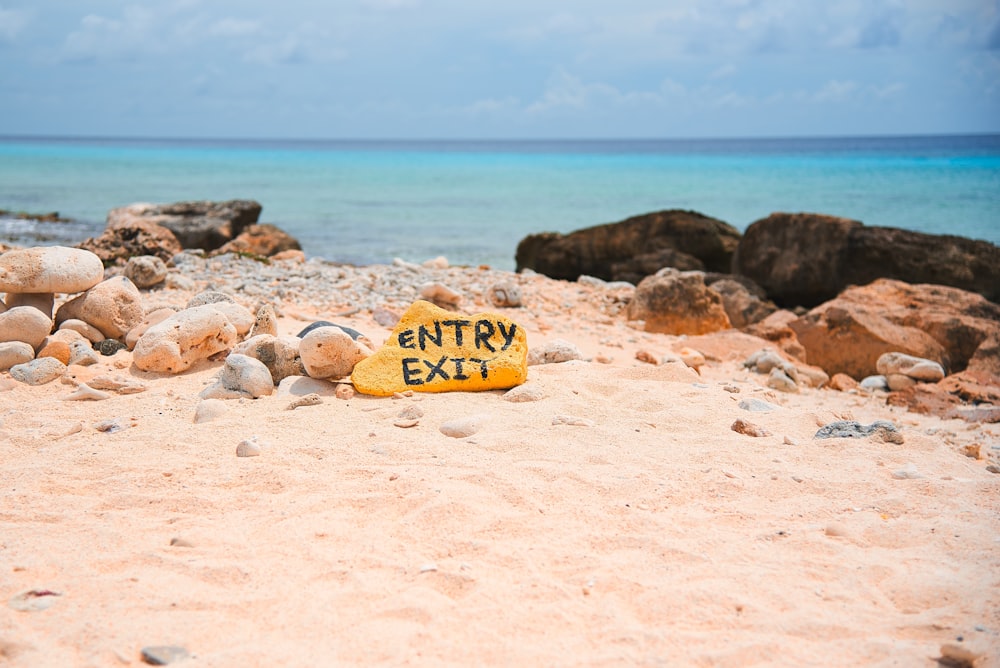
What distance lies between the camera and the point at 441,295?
7219mm

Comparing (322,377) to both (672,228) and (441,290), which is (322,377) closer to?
(441,290)

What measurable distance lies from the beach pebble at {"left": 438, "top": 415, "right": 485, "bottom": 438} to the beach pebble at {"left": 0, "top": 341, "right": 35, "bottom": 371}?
9.08 ft

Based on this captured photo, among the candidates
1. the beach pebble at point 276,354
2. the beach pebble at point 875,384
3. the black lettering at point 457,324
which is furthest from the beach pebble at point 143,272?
the beach pebble at point 875,384

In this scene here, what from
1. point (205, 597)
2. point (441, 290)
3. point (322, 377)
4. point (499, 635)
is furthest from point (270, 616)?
point (441, 290)

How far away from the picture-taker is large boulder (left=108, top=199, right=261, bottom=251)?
45.3 feet

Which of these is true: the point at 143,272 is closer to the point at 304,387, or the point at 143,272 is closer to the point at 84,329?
the point at 84,329

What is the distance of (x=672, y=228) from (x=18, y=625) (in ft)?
36.3

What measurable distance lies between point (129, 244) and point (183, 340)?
5.90m

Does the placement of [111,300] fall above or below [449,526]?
above

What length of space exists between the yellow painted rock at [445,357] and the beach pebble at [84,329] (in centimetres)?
195

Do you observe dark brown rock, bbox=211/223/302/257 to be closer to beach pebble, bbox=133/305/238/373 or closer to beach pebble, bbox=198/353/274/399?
beach pebble, bbox=133/305/238/373

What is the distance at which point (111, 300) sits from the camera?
5234 mm

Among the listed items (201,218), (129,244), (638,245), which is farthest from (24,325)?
(201,218)

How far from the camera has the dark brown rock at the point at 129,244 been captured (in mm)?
9672
